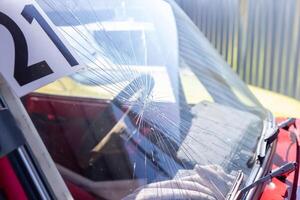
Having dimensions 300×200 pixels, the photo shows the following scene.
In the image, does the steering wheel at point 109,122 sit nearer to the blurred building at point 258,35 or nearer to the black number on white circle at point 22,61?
the black number on white circle at point 22,61

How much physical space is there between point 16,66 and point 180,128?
634mm

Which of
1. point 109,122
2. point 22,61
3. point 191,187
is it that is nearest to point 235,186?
point 191,187

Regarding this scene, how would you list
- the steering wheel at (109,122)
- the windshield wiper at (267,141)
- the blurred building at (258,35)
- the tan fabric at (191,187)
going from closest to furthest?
the tan fabric at (191,187), the steering wheel at (109,122), the windshield wiper at (267,141), the blurred building at (258,35)

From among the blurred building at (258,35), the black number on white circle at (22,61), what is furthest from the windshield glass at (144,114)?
Result: the blurred building at (258,35)

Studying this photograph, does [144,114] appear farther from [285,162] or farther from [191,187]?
[285,162]

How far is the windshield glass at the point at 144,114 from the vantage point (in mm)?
1336

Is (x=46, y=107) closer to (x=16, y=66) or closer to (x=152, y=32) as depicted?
(x=152, y=32)

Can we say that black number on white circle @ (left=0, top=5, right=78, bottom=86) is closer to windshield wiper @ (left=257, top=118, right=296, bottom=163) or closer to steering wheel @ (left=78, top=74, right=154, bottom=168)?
steering wheel @ (left=78, top=74, right=154, bottom=168)

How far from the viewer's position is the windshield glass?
1.34 m

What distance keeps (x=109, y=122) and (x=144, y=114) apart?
1.08ft

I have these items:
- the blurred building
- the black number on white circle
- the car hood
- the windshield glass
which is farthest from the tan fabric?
the blurred building

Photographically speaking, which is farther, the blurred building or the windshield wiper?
the blurred building

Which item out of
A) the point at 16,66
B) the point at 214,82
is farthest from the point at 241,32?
the point at 16,66

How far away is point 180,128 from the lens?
1.46 meters
